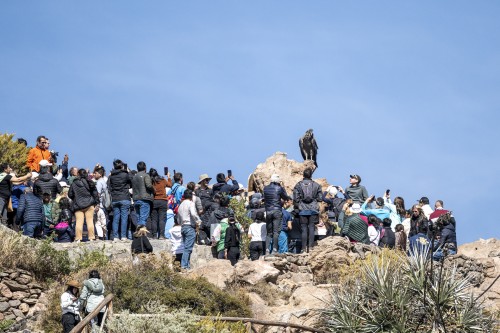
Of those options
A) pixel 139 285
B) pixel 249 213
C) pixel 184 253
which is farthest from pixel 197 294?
pixel 249 213

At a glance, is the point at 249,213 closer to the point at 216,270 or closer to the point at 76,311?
the point at 216,270

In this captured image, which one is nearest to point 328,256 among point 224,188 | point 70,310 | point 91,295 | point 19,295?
point 224,188

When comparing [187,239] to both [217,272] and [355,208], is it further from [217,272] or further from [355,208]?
[355,208]

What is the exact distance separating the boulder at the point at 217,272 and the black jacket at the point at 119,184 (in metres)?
3.19

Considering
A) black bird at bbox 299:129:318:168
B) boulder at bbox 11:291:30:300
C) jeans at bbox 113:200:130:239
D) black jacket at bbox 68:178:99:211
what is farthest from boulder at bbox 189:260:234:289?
black bird at bbox 299:129:318:168

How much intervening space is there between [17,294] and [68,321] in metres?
6.16

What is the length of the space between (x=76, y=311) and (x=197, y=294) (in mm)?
4239

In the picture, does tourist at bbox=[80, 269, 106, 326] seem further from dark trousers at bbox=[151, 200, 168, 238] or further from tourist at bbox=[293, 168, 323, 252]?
dark trousers at bbox=[151, 200, 168, 238]

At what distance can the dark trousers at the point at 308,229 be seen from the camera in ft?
97.3

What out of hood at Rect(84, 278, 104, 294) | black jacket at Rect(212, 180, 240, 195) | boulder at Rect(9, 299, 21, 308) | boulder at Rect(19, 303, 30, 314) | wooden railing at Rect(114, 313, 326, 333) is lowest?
wooden railing at Rect(114, 313, 326, 333)

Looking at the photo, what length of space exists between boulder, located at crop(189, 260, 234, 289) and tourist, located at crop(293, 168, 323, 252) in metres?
2.55

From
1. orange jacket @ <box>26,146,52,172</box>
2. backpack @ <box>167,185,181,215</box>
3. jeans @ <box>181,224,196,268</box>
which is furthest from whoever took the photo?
backpack @ <box>167,185,181,215</box>

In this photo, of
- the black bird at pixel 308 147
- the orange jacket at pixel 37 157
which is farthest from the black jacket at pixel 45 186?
the black bird at pixel 308 147

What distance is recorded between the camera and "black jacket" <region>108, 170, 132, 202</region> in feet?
97.7
